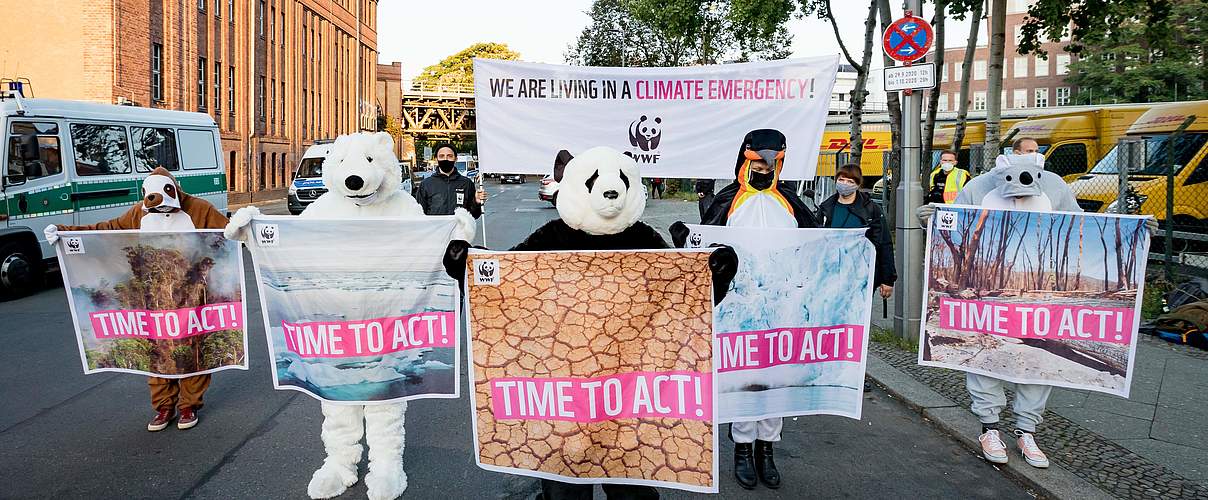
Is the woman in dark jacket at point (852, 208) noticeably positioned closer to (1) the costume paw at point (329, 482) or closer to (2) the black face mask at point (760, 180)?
(2) the black face mask at point (760, 180)

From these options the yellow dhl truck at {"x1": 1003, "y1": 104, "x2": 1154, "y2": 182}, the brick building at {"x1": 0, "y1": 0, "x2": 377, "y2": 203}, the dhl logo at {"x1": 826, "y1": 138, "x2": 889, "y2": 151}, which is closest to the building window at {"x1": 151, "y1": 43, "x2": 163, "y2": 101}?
the brick building at {"x1": 0, "y1": 0, "x2": 377, "y2": 203}

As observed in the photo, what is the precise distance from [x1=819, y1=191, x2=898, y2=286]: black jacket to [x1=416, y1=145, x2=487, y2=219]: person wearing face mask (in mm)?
3517

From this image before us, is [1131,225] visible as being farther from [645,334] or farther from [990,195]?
[645,334]

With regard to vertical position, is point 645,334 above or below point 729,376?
above

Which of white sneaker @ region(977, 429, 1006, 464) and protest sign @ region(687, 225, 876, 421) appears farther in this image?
white sneaker @ region(977, 429, 1006, 464)

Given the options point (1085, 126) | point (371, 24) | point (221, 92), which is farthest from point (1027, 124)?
point (371, 24)

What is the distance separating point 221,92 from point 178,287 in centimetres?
3317

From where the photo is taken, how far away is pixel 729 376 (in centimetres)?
427

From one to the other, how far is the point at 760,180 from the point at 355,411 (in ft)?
8.23

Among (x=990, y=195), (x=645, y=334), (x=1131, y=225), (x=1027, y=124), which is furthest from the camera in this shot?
(x=1027, y=124)

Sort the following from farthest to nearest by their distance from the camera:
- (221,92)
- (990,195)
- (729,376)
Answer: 1. (221,92)
2. (990,195)
3. (729,376)

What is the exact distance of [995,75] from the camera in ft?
41.8

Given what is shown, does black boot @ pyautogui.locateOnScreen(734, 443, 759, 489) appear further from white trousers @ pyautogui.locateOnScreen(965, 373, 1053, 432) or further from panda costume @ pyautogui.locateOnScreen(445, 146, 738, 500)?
white trousers @ pyautogui.locateOnScreen(965, 373, 1053, 432)

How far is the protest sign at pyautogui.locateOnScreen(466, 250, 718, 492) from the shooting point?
131 inches
